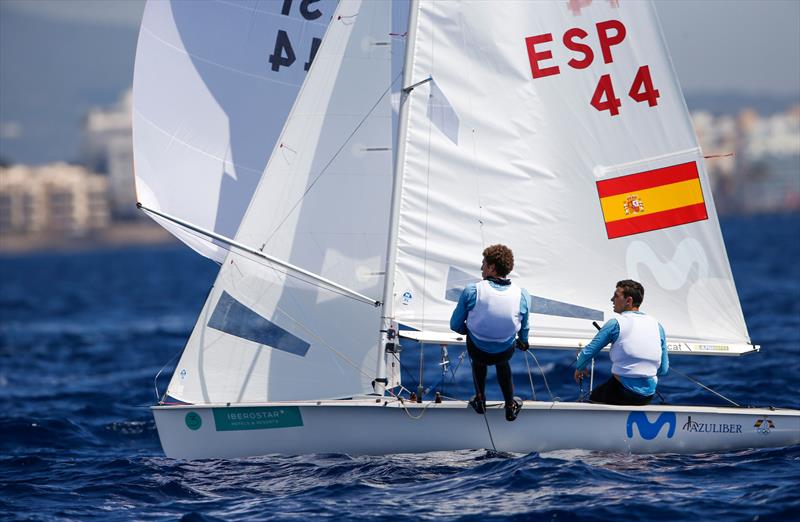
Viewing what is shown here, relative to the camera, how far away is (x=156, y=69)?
10.1m

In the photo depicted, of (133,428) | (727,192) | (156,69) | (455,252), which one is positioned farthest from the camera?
(727,192)

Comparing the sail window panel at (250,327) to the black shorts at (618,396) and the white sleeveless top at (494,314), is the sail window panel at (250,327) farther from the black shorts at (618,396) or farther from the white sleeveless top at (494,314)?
the black shorts at (618,396)

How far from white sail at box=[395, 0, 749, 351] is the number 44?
0.03ft

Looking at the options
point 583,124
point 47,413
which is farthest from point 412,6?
point 47,413

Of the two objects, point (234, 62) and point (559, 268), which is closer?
point (559, 268)

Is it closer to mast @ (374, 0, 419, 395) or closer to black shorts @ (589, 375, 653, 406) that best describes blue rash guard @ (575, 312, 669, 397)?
black shorts @ (589, 375, 653, 406)

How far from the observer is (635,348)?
8.08 m

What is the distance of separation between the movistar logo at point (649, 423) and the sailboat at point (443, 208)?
0.78 metres

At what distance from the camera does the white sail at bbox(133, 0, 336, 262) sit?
32.5ft

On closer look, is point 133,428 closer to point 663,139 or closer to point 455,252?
point 455,252

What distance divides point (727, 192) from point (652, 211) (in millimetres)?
145553

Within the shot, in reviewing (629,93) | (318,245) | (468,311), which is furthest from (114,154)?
(468,311)

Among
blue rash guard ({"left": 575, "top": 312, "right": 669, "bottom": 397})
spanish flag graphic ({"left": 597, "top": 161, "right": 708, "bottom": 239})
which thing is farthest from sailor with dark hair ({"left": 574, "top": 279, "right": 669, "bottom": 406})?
spanish flag graphic ({"left": 597, "top": 161, "right": 708, "bottom": 239})

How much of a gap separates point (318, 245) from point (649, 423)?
2782 mm
